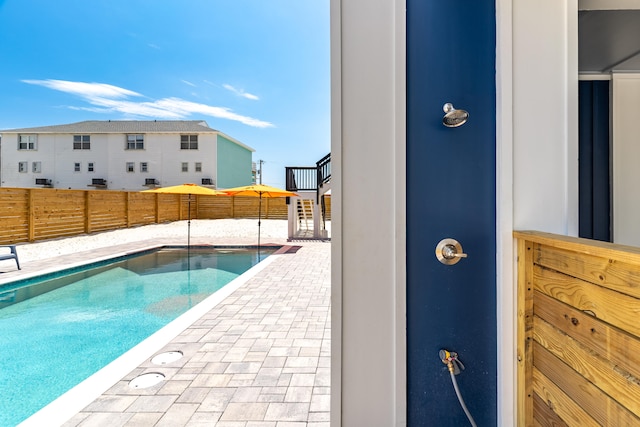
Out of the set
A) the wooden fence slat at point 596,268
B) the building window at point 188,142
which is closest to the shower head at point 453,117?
the wooden fence slat at point 596,268

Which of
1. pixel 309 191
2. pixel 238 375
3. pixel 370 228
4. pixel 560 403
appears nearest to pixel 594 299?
pixel 560 403

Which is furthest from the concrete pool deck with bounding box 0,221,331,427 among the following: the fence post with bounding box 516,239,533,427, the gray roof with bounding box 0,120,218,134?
the gray roof with bounding box 0,120,218,134

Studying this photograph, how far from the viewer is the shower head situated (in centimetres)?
140

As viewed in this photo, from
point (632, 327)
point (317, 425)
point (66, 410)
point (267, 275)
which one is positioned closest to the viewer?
point (632, 327)

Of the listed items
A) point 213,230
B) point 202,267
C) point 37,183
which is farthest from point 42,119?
point 202,267

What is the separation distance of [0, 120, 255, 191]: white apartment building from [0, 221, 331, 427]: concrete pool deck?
1815cm

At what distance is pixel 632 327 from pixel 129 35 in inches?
870

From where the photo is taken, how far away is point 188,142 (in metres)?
20.1

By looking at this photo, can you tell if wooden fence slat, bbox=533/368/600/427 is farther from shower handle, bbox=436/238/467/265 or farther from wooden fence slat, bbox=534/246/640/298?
shower handle, bbox=436/238/467/265

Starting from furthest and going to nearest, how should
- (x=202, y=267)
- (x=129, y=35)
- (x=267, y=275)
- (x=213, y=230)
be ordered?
(x=129, y=35) → (x=213, y=230) → (x=202, y=267) → (x=267, y=275)

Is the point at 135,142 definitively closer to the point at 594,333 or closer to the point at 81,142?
the point at 81,142

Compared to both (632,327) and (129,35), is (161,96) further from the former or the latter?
(632,327)

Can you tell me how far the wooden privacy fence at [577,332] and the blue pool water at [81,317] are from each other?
3532mm

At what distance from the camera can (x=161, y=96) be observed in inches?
922
